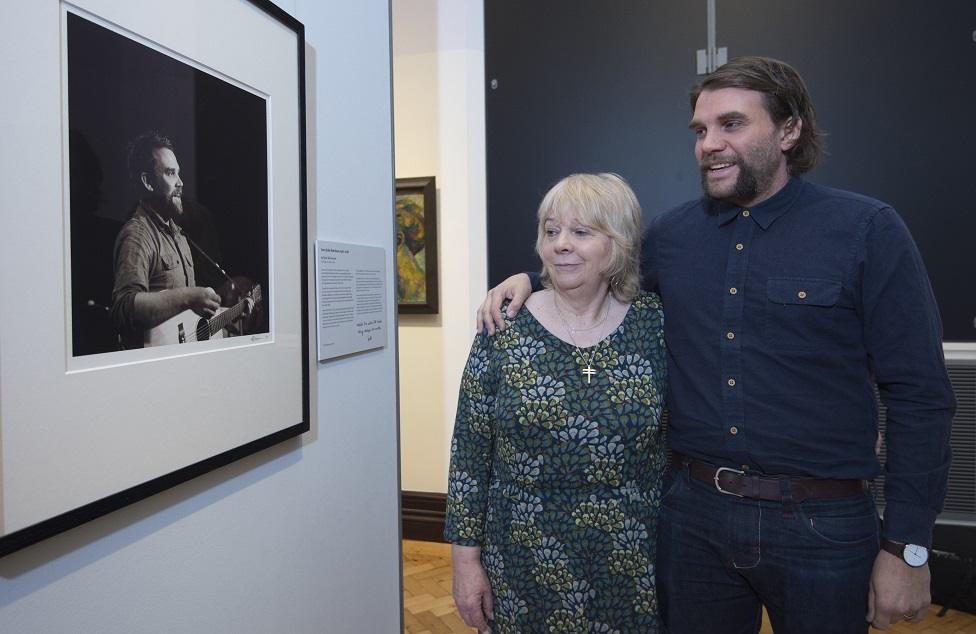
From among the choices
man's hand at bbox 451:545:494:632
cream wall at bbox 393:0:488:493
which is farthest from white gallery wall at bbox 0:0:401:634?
cream wall at bbox 393:0:488:493

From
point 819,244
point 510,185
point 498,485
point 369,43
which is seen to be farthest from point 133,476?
point 510,185

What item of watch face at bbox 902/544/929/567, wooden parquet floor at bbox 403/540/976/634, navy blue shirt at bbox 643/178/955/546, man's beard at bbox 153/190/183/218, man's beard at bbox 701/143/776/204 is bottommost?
wooden parquet floor at bbox 403/540/976/634

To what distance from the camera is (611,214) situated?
161 centimetres

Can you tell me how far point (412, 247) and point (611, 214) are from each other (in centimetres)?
247

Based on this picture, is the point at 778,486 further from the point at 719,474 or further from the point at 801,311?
the point at 801,311

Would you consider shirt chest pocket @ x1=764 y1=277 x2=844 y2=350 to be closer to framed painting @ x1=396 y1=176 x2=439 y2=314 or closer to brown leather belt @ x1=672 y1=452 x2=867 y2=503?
brown leather belt @ x1=672 y1=452 x2=867 y2=503

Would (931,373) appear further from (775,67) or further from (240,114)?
(240,114)

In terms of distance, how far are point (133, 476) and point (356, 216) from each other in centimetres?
90

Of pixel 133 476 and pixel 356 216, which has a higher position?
pixel 356 216

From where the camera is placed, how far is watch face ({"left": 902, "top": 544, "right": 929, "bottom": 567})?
139 cm

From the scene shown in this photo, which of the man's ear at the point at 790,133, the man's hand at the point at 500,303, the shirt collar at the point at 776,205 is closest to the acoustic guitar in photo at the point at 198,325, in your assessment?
the man's hand at the point at 500,303

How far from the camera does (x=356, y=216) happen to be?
5.49ft

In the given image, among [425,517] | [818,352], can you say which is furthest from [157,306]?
[425,517]

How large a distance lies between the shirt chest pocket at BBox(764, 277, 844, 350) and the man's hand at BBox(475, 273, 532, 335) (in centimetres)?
58
